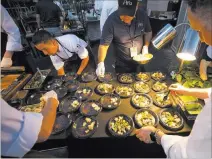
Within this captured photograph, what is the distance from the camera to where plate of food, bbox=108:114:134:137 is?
153 cm

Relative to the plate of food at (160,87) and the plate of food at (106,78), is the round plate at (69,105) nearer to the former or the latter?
the plate of food at (106,78)

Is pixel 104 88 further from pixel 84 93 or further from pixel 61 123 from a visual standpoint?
pixel 61 123

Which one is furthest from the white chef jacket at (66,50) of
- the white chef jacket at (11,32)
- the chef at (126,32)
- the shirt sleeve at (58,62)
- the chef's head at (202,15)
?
the chef's head at (202,15)

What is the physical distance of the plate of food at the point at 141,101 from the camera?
1792mm

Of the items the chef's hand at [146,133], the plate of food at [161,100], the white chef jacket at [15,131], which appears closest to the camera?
the white chef jacket at [15,131]

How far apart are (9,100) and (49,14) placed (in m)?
4.19

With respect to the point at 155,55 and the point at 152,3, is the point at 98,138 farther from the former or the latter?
the point at 152,3

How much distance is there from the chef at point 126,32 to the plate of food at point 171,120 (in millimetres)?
1101

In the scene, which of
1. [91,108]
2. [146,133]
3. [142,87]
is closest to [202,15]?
[146,133]

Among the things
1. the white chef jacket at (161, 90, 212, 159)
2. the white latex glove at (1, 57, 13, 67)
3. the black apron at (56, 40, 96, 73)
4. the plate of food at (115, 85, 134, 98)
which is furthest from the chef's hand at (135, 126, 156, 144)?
the white latex glove at (1, 57, 13, 67)

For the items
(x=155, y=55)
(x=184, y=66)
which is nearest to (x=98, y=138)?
(x=184, y=66)

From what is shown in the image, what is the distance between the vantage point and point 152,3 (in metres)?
6.29

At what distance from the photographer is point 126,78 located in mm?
2256

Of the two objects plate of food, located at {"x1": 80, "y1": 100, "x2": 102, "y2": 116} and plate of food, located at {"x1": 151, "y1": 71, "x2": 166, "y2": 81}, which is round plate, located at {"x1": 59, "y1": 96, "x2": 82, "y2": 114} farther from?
plate of food, located at {"x1": 151, "y1": 71, "x2": 166, "y2": 81}
